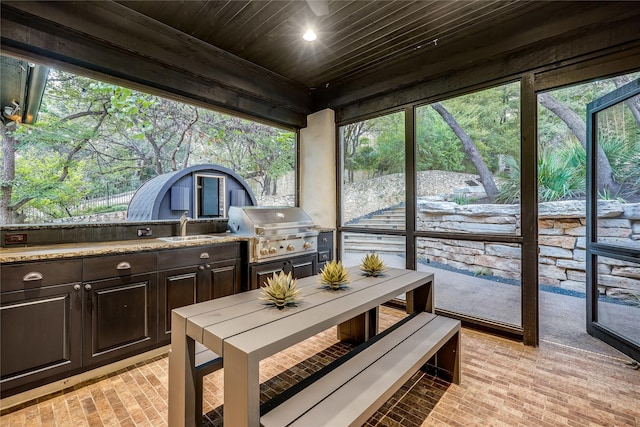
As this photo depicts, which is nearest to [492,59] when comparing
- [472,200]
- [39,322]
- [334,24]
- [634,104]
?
[634,104]

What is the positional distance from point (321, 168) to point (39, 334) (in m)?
3.33

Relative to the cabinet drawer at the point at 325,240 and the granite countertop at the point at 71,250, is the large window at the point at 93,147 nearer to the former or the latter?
the granite countertop at the point at 71,250

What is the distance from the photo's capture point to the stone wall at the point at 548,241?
2.58 m

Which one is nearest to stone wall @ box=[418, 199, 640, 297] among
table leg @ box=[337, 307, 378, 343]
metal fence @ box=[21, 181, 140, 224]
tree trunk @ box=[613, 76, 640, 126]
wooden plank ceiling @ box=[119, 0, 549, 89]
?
tree trunk @ box=[613, 76, 640, 126]

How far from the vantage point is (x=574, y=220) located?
154 inches

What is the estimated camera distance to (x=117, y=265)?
2211 millimetres

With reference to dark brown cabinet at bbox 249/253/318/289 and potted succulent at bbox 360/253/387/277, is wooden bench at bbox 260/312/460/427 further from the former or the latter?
dark brown cabinet at bbox 249/253/318/289

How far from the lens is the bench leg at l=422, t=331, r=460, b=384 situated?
6.82ft

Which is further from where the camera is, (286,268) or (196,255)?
(286,268)

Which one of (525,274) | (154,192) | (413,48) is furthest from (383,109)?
(154,192)

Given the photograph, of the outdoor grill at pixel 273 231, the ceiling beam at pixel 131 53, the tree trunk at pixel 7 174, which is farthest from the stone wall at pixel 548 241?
the tree trunk at pixel 7 174

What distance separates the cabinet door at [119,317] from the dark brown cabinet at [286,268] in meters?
0.96

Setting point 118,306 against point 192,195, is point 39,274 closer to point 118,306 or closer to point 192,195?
point 118,306

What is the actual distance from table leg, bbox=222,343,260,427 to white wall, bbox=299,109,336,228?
125 inches
